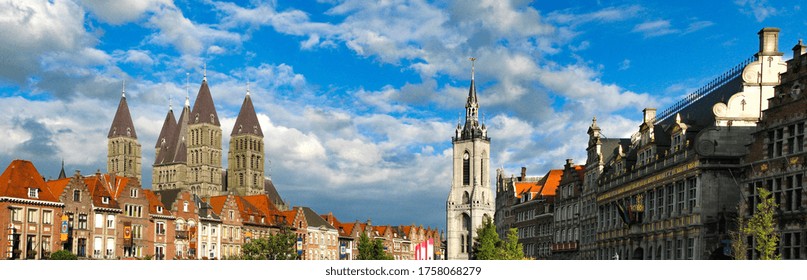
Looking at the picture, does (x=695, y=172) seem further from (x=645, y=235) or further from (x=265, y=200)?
(x=265, y=200)

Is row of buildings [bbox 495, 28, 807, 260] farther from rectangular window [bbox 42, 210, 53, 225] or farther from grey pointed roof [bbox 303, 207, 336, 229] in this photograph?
grey pointed roof [bbox 303, 207, 336, 229]

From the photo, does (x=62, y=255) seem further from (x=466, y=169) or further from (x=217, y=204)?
(x=466, y=169)

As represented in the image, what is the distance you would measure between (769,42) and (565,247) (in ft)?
123

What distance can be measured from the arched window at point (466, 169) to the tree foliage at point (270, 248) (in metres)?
102

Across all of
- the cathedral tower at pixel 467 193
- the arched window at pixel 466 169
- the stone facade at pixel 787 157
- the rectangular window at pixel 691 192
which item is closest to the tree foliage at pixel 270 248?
the rectangular window at pixel 691 192

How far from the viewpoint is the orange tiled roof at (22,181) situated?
259 ft

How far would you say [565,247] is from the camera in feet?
293

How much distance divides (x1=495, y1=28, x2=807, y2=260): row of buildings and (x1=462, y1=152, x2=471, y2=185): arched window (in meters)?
111

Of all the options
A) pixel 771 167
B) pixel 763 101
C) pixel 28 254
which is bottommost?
pixel 28 254

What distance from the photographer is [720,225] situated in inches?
2165

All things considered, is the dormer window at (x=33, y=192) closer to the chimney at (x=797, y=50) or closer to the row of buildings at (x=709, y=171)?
the row of buildings at (x=709, y=171)

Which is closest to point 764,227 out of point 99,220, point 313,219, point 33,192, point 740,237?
point 740,237
